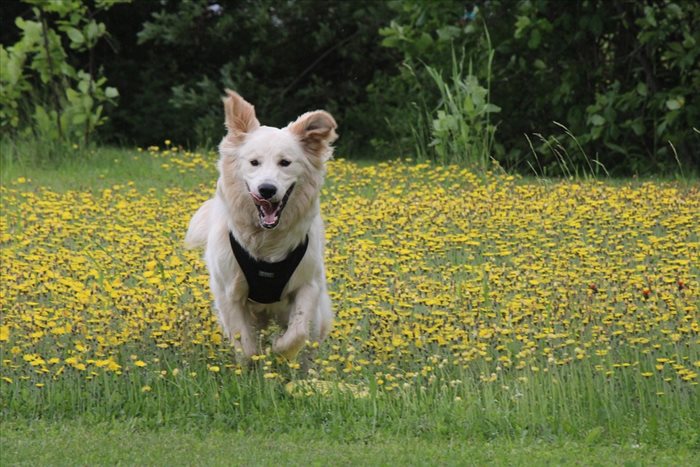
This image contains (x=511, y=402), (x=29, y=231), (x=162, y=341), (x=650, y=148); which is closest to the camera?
Answer: (x=511, y=402)

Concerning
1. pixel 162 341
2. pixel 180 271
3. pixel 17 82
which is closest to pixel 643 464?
pixel 162 341

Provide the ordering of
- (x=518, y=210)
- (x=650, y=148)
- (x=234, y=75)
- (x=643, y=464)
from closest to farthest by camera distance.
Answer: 1. (x=643, y=464)
2. (x=518, y=210)
3. (x=650, y=148)
4. (x=234, y=75)

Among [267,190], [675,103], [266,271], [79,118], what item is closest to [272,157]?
[267,190]

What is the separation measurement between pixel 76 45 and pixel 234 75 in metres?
3.66

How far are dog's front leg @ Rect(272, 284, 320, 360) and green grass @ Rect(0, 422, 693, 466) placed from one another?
2.20ft

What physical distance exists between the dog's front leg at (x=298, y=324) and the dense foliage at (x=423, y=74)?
15.5ft

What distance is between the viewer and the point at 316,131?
668 cm

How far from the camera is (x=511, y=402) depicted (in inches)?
235

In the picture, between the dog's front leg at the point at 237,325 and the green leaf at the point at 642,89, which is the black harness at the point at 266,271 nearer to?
the dog's front leg at the point at 237,325

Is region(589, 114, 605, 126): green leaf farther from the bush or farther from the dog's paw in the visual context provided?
the dog's paw

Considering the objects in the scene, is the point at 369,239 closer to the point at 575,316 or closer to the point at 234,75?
the point at 575,316

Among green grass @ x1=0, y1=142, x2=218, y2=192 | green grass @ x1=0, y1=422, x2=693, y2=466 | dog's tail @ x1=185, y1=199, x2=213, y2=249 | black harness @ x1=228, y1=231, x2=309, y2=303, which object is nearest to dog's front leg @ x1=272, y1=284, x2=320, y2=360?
black harness @ x1=228, y1=231, x2=309, y2=303

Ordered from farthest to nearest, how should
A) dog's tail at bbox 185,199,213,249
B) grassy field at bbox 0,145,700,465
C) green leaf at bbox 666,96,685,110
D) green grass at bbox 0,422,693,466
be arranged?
1. green leaf at bbox 666,96,685,110
2. dog's tail at bbox 185,199,213,249
3. grassy field at bbox 0,145,700,465
4. green grass at bbox 0,422,693,466

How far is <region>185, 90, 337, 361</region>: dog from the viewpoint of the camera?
Result: 21.4 ft
